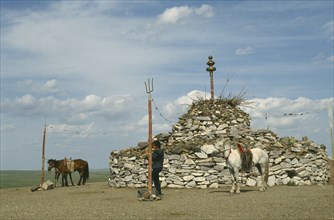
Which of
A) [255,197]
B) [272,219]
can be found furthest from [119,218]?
[255,197]

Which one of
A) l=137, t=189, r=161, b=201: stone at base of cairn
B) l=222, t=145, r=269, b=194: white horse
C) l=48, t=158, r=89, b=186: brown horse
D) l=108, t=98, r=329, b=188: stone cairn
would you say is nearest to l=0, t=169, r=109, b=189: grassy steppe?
l=48, t=158, r=89, b=186: brown horse

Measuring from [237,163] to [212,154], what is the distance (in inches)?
130

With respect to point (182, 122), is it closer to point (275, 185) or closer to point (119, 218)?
point (275, 185)

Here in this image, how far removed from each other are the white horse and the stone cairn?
210 cm

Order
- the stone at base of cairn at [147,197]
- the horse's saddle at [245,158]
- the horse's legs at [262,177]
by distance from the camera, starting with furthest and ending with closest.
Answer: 1. the horse's legs at [262,177]
2. the horse's saddle at [245,158]
3. the stone at base of cairn at [147,197]

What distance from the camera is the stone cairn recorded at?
62.7ft

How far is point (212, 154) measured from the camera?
63.1ft

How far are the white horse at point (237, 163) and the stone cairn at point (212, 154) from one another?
2.10 m

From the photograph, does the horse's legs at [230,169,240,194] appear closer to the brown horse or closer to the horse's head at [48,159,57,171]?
the brown horse

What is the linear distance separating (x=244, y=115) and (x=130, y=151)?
6.58m

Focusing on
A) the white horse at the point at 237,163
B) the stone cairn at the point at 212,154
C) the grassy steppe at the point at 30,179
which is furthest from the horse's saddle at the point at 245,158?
the grassy steppe at the point at 30,179

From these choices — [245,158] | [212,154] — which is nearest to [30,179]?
[212,154]

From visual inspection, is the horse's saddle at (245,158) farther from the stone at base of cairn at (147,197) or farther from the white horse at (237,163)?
the stone at base of cairn at (147,197)

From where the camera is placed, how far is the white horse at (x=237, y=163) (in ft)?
52.2
